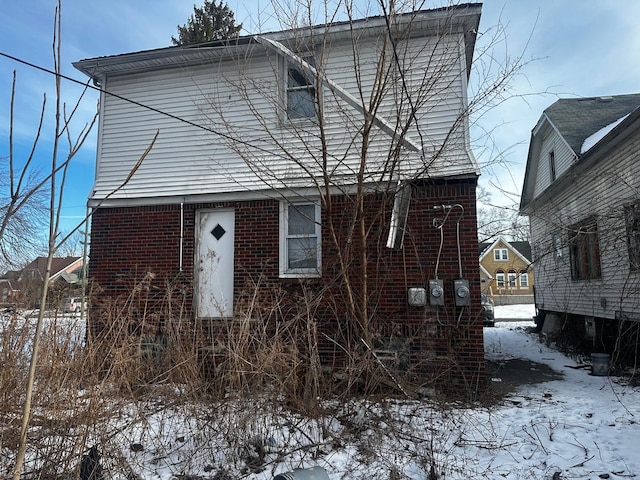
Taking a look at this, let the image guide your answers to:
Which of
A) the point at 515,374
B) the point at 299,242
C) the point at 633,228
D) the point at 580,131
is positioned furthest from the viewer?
the point at 580,131

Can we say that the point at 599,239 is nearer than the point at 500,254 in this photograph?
Yes

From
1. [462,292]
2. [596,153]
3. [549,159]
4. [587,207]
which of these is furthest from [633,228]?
[549,159]

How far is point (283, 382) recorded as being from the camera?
4309mm

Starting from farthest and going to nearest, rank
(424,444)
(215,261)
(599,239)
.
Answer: (215,261) → (599,239) → (424,444)

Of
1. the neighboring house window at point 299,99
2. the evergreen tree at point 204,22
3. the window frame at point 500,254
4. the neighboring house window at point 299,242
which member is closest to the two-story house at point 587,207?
the neighboring house window at point 299,242

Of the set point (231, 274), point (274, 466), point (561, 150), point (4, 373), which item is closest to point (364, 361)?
point (274, 466)

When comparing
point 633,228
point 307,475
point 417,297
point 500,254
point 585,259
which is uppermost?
point 500,254

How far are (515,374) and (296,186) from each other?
535 centimetres

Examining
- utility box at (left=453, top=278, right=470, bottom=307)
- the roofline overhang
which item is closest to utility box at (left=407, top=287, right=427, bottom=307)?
utility box at (left=453, top=278, right=470, bottom=307)

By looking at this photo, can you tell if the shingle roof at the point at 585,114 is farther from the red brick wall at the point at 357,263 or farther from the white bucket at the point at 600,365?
the red brick wall at the point at 357,263

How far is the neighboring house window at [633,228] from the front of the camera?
5382 millimetres

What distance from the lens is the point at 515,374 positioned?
8.27m

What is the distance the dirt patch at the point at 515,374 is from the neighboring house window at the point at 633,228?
255 centimetres

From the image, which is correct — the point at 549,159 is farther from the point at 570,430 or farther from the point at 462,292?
the point at 570,430
